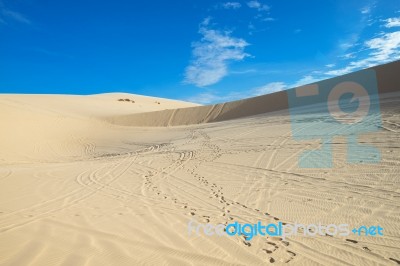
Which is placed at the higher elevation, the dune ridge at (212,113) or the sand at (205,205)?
the dune ridge at (212,113)

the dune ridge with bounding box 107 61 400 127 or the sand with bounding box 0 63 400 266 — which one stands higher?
the dune ridge with bounding box 107 61 400 127

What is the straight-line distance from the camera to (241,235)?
4.09m

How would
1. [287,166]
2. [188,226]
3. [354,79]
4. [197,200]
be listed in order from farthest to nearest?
[354,79]
[287,166]
[197,200]
[188,226]

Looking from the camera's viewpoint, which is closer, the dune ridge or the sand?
the sand

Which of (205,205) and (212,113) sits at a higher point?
(212,113)

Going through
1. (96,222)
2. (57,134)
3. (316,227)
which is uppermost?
(57,134)

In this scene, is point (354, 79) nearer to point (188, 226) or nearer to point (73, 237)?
point (188, 226)

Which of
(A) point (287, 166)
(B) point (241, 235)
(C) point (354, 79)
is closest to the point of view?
(B) point (241, 235)

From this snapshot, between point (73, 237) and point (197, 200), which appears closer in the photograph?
point (73, 237)

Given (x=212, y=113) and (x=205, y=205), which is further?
(x=212, y=113)

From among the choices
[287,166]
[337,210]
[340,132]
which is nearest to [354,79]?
[340,132]

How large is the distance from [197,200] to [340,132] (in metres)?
7.18

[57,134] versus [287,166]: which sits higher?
[57,134]

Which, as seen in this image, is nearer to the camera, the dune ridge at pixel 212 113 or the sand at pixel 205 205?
the sand at pixel 205 205
